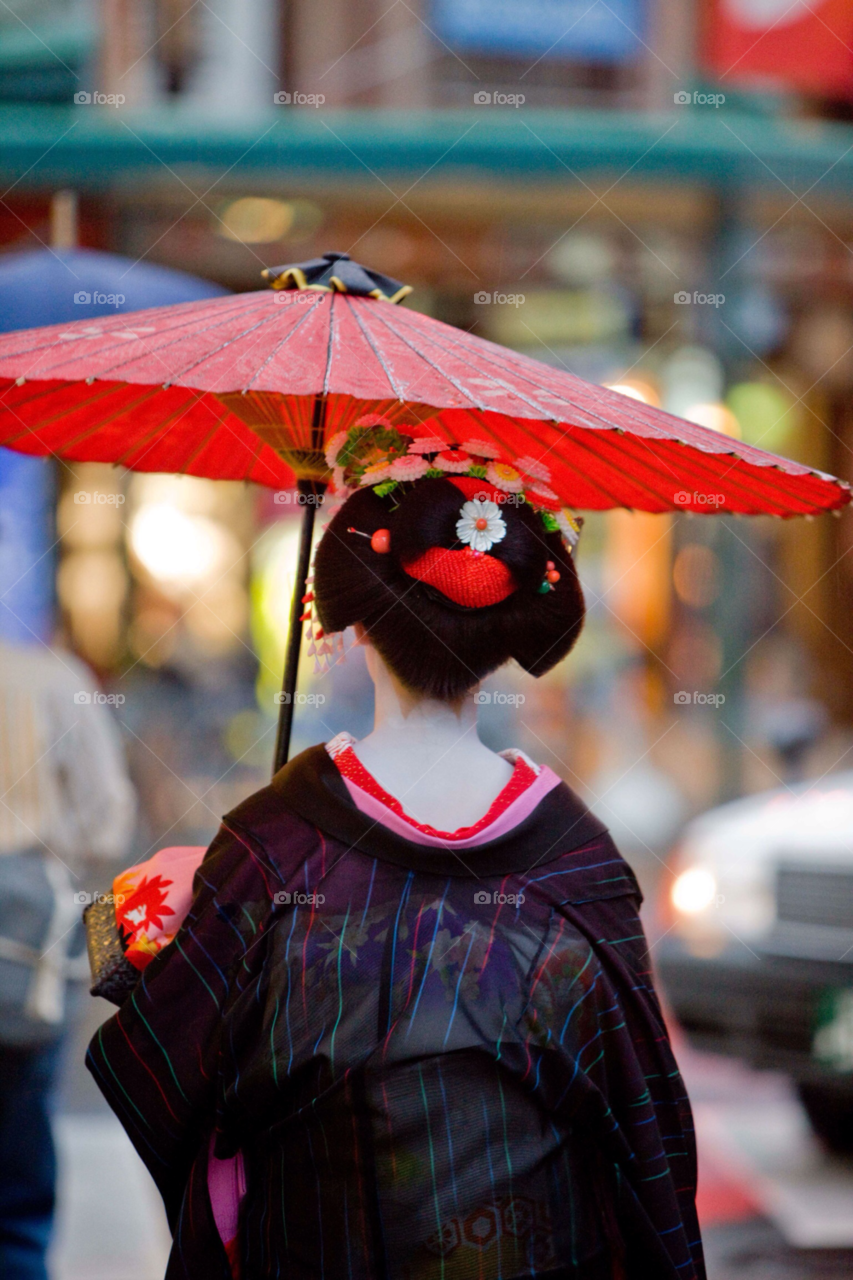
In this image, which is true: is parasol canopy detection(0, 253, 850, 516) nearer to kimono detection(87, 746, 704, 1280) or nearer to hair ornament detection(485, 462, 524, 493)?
hair ornament detection(485, 462, 524, 493)

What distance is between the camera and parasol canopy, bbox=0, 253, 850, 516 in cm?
153

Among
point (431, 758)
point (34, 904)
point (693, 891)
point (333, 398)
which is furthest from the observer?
point (693, 891)

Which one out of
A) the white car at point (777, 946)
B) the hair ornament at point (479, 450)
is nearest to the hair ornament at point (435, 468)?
the hair ornament at point (479, 450)

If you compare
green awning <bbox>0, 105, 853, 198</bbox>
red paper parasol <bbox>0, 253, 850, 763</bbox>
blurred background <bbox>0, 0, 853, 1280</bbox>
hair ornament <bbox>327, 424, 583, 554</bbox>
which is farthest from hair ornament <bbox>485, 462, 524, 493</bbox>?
green awning <bbox>0, 105, 853, 198</bbox>

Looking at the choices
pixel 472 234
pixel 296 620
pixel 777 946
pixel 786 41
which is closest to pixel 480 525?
pixel 296 620

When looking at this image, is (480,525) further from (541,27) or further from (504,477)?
(541,27)

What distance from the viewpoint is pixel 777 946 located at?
12.8ft

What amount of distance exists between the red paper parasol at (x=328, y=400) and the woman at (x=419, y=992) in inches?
6.5

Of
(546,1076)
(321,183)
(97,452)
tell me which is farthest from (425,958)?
(321,183)

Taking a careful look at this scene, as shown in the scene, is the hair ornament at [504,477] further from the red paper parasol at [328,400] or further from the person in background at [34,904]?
the person in background at [34,904]

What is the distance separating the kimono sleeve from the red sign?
290 inches

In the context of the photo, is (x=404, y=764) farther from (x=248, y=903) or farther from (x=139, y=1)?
(x=139, y=1)

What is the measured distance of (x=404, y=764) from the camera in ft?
5.36

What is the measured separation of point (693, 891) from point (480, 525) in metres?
2.94
